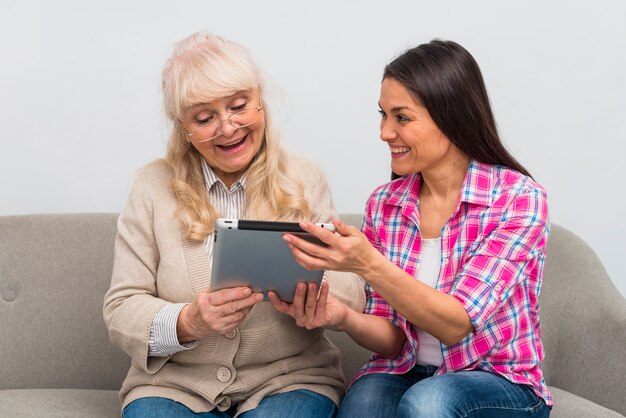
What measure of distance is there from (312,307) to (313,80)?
124 cm

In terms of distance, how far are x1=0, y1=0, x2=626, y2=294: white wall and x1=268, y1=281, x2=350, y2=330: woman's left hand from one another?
41.6 inches

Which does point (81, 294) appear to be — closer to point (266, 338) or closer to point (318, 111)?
point (266, 338)

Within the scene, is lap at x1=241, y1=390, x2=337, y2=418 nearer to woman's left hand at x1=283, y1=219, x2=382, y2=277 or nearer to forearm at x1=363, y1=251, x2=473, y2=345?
forearm at x1=363, y1=251, x2=473, y2=345

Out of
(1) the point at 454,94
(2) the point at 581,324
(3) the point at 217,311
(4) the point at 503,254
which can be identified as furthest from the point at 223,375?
(2) the point at 581,324

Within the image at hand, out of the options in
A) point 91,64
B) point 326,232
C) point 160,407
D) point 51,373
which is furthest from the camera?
point 91,64

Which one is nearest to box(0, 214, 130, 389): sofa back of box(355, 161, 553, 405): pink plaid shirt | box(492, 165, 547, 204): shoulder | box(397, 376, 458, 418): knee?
box(355, 161, 553, 405): pink plaid shirt

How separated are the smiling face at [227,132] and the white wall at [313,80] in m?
0.79

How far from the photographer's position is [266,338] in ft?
7.33

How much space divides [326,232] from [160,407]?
641 mm

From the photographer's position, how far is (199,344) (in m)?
2.22

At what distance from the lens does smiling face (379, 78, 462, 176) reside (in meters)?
2.14

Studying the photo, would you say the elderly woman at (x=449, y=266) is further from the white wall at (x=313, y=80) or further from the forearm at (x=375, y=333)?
the white wall at (x=313, y=80)

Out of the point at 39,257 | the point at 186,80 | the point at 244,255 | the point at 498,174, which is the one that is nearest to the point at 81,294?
the point at 39,257

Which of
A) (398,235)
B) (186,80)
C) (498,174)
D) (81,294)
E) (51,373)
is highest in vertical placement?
(186,80)
